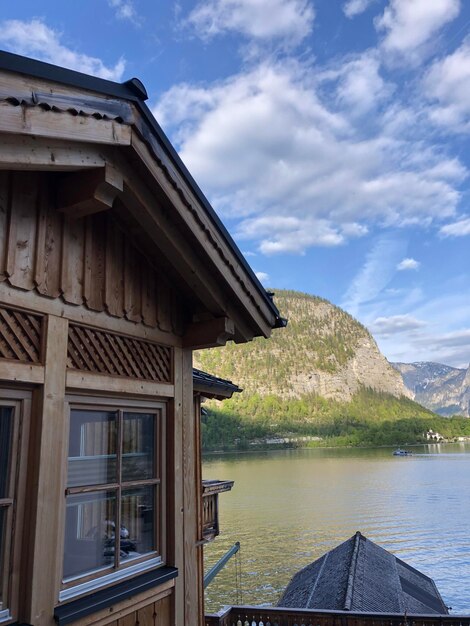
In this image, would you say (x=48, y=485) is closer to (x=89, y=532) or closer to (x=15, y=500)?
(x=15, y=500)

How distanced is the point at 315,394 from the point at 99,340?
16283 centimetres

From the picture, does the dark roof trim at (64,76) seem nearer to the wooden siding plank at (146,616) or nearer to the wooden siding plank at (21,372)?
the wooden siding plank at (21,372)

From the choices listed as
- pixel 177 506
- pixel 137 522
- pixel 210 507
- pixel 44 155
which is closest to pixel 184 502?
pixel 177 506

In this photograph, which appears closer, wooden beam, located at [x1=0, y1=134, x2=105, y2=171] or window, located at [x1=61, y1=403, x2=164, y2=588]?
wooden beam, located at [x1=0, y1=134, x2=105, y2=171]

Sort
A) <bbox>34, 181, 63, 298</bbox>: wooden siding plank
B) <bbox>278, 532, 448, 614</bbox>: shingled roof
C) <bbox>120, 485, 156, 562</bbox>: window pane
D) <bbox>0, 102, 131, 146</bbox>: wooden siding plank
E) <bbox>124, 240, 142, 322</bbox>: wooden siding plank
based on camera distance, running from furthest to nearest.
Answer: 1. <bbox>278, 532, 448, 614</bbox>: shingled roof
2. <bbox>124, 240, 142, 322</bbox>: wooden siding plank
3. <bbox>120, 485, 156, 562</bbox>: window pane
4. <bbox>34, 181, 63, 298</bbox>: wooden siding plank
5. <bbox>0, 102, 131, 146</bbox>: wooden siding plank

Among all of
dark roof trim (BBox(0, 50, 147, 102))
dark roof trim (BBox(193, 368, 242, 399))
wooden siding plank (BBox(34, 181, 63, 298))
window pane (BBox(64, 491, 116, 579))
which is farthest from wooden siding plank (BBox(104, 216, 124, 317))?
dark roof trim (BBox(193, 368, 242, 399))

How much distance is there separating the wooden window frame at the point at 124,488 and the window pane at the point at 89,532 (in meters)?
0.03

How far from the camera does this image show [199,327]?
4.04m

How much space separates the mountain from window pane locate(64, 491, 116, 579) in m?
157

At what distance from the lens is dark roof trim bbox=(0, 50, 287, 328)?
219 centimetres

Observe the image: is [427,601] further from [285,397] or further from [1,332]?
[285,397]

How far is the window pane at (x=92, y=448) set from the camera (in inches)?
115

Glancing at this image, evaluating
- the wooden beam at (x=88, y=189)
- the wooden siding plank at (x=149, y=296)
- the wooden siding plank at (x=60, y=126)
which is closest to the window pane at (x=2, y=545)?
the wooden siding plank at (x=149, y=296)

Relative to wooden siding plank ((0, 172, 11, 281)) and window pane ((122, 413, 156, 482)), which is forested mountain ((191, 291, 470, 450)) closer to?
window pane ((122, 413, 156, 482))
